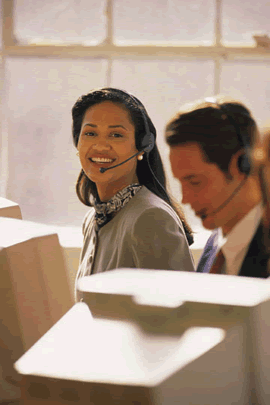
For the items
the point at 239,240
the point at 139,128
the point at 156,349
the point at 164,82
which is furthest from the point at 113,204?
the point at 164,82

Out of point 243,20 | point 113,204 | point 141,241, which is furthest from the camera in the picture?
point 243,20

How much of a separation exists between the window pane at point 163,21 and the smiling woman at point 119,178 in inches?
49.0

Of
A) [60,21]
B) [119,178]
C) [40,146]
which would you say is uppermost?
[60,21]

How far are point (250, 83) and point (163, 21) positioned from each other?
482mm

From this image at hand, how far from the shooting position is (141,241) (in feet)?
3.85

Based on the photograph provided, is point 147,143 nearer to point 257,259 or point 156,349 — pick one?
point 257,259

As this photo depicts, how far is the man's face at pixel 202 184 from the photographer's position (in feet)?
2.81

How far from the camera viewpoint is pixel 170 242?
1155 mm

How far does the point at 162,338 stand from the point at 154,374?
0.06m

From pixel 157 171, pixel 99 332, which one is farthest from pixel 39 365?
pixel 157 171

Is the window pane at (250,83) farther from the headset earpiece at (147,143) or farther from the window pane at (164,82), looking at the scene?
the headset earpiece at (147,143)

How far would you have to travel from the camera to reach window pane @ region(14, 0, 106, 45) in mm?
2641

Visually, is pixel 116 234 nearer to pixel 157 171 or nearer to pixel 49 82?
pixel 157 171

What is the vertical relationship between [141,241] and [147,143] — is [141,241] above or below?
below
